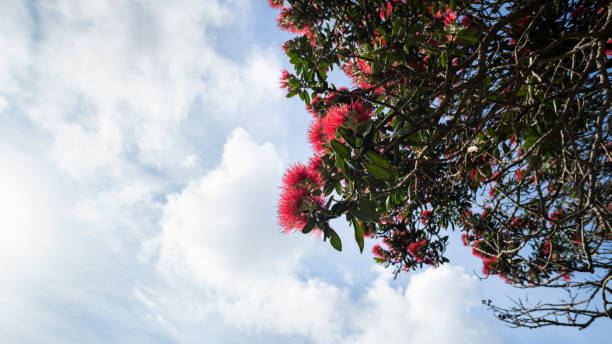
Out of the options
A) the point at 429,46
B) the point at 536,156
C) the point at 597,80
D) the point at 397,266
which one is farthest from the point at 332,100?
the point at 397,266

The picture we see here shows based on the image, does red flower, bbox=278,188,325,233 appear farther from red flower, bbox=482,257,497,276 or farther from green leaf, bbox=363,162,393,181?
red flower, bbox=482,257,497,276

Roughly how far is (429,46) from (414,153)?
964mm

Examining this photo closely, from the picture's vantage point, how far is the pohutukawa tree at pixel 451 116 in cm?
146

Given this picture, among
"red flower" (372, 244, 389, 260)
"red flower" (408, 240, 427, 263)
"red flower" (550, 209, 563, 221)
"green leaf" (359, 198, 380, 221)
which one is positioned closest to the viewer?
"green leaf" (359, 198, 380, 221)

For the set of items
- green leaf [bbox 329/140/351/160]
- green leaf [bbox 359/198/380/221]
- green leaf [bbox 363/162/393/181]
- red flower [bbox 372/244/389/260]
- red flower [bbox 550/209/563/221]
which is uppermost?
red flower [bbox 550/209/563/221]

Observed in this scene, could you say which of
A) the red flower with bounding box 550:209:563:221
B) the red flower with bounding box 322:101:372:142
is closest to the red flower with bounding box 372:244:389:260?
the red flower with bounding box 550:209:563:221

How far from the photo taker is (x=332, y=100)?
2359 mm

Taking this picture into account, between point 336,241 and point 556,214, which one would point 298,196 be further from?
point 556,214

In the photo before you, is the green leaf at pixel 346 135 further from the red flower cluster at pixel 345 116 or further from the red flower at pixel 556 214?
the red flower at pixel 556 214

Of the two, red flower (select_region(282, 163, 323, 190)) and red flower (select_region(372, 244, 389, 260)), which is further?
red flower (select_region(372, 244, 389, 260))

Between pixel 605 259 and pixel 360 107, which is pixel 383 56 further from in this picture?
pixel 605 259

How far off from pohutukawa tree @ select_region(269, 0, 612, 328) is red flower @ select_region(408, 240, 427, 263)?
0.01 m

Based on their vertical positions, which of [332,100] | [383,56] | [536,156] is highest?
[332,100]

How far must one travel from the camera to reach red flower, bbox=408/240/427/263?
3.41 metres
